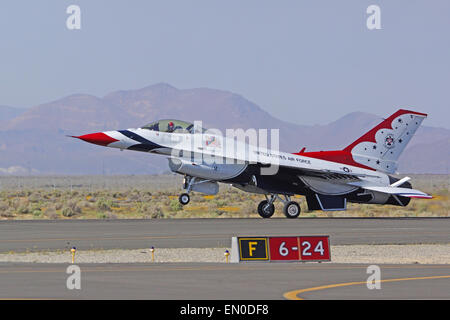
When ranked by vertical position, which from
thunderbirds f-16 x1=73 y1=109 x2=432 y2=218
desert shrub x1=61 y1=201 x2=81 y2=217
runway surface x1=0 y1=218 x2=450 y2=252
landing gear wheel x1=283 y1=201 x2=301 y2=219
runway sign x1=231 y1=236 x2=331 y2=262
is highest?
thunderbirds f-16 x1=73 y1=109 x2=432 y2=218

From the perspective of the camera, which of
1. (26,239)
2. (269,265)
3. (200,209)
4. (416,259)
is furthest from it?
(200,209)

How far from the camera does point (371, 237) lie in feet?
99.8

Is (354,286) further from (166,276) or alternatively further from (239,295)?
(166,276)

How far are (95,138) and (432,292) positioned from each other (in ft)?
82.3

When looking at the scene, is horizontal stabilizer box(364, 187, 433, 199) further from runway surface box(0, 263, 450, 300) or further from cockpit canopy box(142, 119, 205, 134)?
runway surface box(0, 263, 450, 300)

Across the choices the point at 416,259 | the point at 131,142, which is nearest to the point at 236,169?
the point at 131,142

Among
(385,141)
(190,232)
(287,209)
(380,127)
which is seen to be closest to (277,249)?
(190,232)

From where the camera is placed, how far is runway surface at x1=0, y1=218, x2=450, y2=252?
27.6 meters

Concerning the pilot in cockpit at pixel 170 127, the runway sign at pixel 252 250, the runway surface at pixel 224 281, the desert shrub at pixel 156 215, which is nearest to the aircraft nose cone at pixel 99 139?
the pilot in cockpit at pixel 170 127

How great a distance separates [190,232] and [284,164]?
945 cm

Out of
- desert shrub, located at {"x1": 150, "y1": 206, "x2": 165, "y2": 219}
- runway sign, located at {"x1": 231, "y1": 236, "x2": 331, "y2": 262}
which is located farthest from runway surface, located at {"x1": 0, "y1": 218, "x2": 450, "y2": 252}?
runway sign, located at {"x1": 231, "y1": 236, "x2": 331, "y2": 262}

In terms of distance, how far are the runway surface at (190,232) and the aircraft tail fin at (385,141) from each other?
12.1 ft

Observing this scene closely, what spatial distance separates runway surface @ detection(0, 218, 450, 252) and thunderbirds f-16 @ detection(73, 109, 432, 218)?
1973 millimetres

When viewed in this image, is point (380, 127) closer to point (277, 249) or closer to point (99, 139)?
point (99, 139)
